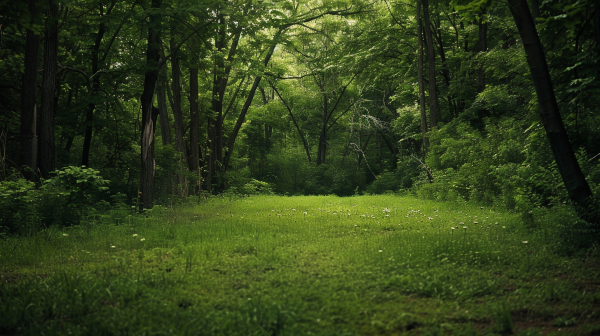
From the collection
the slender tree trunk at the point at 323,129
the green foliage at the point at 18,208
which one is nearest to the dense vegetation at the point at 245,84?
the green foliage at the point at 18,208

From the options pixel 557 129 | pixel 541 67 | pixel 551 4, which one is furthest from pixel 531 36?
pixel 557 129

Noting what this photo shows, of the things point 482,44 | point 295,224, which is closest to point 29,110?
point 295,224

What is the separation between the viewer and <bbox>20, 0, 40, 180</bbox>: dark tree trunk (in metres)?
→ 9.23

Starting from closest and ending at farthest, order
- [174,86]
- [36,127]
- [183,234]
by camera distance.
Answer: [183,234] < [36,127] < [174,86]

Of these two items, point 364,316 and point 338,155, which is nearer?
point 364,316

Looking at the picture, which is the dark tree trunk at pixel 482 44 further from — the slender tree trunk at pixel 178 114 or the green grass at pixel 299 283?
the slender tree trunk at pixel 178 114

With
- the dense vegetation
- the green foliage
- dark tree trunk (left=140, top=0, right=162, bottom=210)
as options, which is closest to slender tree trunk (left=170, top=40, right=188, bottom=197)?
the dense vegetation

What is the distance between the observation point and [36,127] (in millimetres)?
9680

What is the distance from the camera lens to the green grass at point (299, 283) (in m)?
3.38

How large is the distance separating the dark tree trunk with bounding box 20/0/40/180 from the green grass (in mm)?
3170

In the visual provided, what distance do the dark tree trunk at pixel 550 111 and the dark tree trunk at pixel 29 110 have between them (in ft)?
33.9

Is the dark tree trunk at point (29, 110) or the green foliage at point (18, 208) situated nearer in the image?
the green foliage at point (18, 208)

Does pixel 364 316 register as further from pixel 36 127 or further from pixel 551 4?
pixel 36 127

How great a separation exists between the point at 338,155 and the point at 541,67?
29288 mm
